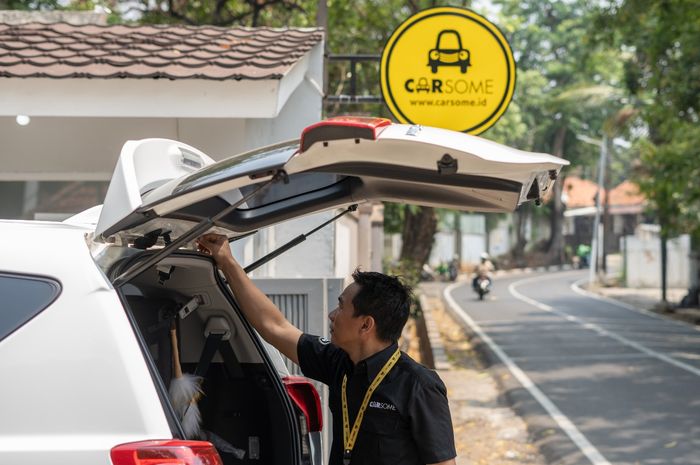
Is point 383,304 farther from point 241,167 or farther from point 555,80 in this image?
point 555,80

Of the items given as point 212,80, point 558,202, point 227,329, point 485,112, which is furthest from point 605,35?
point 558,202

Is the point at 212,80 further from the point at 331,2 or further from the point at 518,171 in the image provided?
the point at 331,2

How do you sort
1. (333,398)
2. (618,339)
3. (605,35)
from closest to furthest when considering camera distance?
(333,398) < (605,35) < (618,339)

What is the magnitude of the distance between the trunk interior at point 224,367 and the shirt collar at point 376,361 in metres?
0.51

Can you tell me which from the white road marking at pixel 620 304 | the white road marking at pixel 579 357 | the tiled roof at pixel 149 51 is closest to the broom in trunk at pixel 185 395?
the tiled roof at pixel 149 51

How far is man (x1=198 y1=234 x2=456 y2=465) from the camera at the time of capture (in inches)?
134

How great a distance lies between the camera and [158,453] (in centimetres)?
266

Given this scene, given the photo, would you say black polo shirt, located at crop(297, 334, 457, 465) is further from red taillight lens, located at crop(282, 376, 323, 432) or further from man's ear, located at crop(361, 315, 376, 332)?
red taillight lens, located at crop(282, 376, 323, 432)

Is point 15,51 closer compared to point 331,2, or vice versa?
point 15,51

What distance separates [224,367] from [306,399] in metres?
0.36

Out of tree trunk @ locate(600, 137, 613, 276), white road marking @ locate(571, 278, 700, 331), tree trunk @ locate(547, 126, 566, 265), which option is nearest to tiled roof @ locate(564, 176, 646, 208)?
tree trunk @ locate(600, 137, 613, 276)

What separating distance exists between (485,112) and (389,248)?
108ft

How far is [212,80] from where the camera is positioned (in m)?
7.43

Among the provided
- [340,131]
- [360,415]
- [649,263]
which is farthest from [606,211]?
[340,131]
